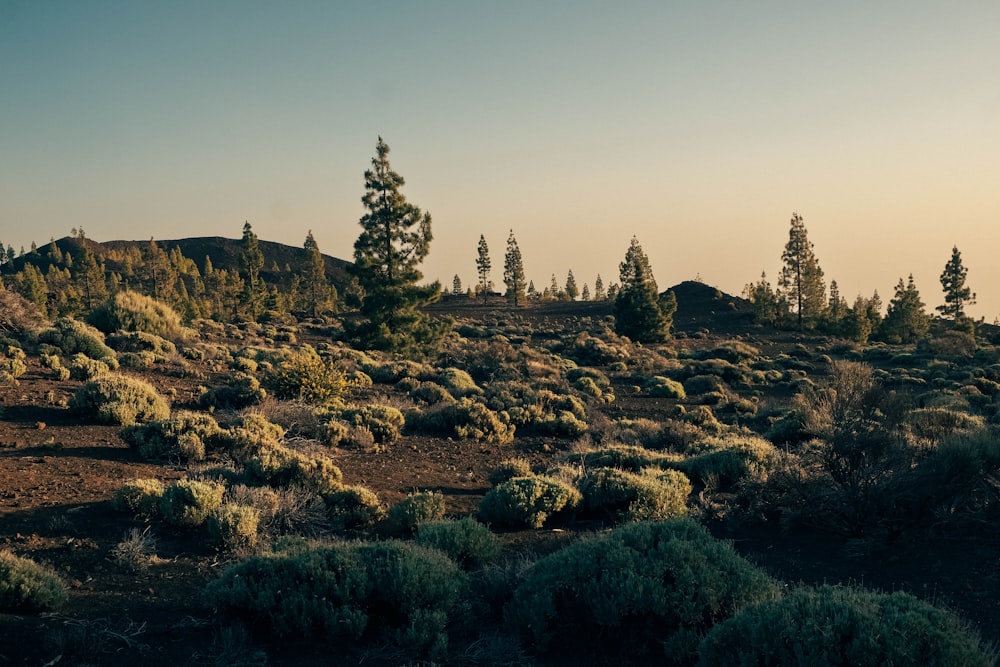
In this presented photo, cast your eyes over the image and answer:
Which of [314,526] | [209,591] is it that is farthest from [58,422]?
[209,591]

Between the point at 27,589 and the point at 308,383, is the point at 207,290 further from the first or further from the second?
the point at 27,589

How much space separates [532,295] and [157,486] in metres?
122

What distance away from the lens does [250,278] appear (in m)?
69.9

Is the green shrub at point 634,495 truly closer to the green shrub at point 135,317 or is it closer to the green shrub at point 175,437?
the green shrub at point 175,437

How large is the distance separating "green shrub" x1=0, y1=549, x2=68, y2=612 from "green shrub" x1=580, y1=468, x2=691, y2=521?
652cm

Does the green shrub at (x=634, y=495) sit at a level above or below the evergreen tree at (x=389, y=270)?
below

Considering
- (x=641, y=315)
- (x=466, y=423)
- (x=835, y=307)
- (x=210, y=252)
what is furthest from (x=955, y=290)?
(x=210, y=252)

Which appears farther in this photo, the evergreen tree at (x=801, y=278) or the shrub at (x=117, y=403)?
the evergreen tree at (x=801, y=278)

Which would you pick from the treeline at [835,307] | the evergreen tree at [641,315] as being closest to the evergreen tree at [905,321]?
the treeline at [835,307]

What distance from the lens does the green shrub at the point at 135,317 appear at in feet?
83.2

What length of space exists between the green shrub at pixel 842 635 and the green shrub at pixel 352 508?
540 cm

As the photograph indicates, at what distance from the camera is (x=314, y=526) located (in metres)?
8.35

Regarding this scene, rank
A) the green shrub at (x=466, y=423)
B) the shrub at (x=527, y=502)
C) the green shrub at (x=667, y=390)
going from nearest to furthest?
1. the shrub at (x=527, y=502)
2. the green shrub at (x=466, y=423)
3. the green shrub at (x=667, y=390)

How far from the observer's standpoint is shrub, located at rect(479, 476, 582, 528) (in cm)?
892
